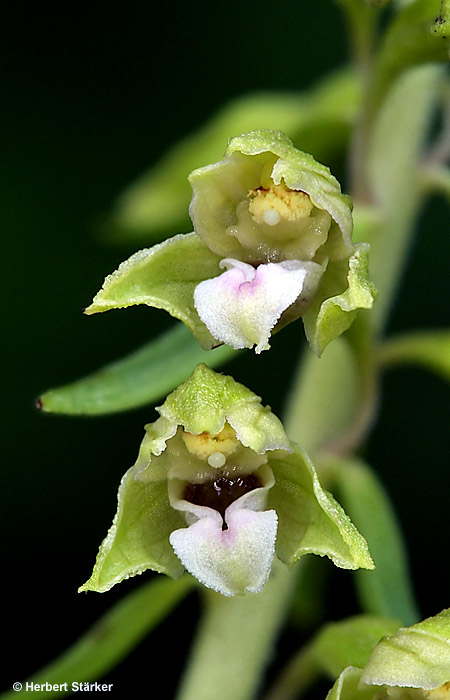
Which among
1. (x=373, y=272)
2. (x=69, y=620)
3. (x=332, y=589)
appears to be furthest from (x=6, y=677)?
(x=373, y=272)

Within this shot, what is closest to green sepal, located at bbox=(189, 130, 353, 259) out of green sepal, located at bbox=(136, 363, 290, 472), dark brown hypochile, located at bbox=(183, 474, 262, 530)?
green sepal, located at bbox=(136, 363, 290, 472)

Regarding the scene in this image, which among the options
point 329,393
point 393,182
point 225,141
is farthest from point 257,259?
point 225,141

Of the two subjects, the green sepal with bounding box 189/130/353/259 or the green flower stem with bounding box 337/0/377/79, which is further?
the green flower stem with bounding box 337/0/377/79

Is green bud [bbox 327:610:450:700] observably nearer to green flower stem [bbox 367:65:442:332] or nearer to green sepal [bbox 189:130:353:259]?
green sepal [bbox 189:130:353:259]

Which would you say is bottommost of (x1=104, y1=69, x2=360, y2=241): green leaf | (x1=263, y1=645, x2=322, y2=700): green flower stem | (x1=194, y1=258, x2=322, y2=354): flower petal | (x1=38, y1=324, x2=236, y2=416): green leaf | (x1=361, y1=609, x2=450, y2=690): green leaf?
(x1=263, y1=645, x2=322, y2=700): green flower stem

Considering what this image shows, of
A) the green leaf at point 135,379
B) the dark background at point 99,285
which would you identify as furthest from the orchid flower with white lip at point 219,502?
the dark background at point 99,285

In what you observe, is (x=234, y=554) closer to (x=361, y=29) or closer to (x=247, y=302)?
(x=247, y=302)
